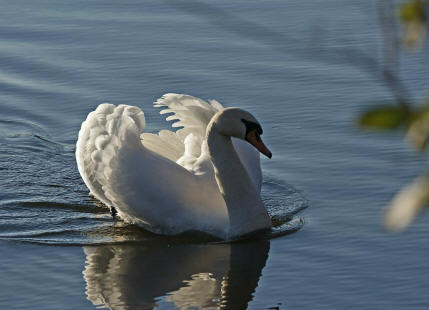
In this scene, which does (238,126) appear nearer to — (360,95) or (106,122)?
(106,122)

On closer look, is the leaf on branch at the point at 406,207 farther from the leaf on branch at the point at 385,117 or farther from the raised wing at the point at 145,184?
the raised wing at the point at 145,184

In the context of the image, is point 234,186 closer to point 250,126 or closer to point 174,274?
point 250,126

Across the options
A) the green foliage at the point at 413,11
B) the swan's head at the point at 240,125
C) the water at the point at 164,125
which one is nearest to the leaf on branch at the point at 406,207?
the green foliage at the point at 413,11

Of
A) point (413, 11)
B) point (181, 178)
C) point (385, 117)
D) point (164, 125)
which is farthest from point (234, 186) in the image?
point (385, 117)

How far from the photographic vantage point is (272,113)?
10367 mm

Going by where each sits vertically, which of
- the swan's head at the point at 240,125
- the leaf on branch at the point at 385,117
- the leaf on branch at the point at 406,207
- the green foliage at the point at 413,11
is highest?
the green foliage at the point at 413,11

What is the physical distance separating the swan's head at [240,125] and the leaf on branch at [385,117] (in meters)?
5.98

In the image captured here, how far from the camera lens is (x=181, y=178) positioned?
7.89 meters

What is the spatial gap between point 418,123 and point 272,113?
8.79m

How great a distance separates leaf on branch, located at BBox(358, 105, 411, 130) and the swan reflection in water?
485cm

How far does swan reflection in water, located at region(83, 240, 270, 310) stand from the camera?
21.3 ft

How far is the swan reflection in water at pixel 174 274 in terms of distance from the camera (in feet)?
21.3

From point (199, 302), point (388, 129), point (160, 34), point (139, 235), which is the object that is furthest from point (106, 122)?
point (388, 129)

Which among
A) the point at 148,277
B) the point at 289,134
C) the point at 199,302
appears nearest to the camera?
the point at 199,302
